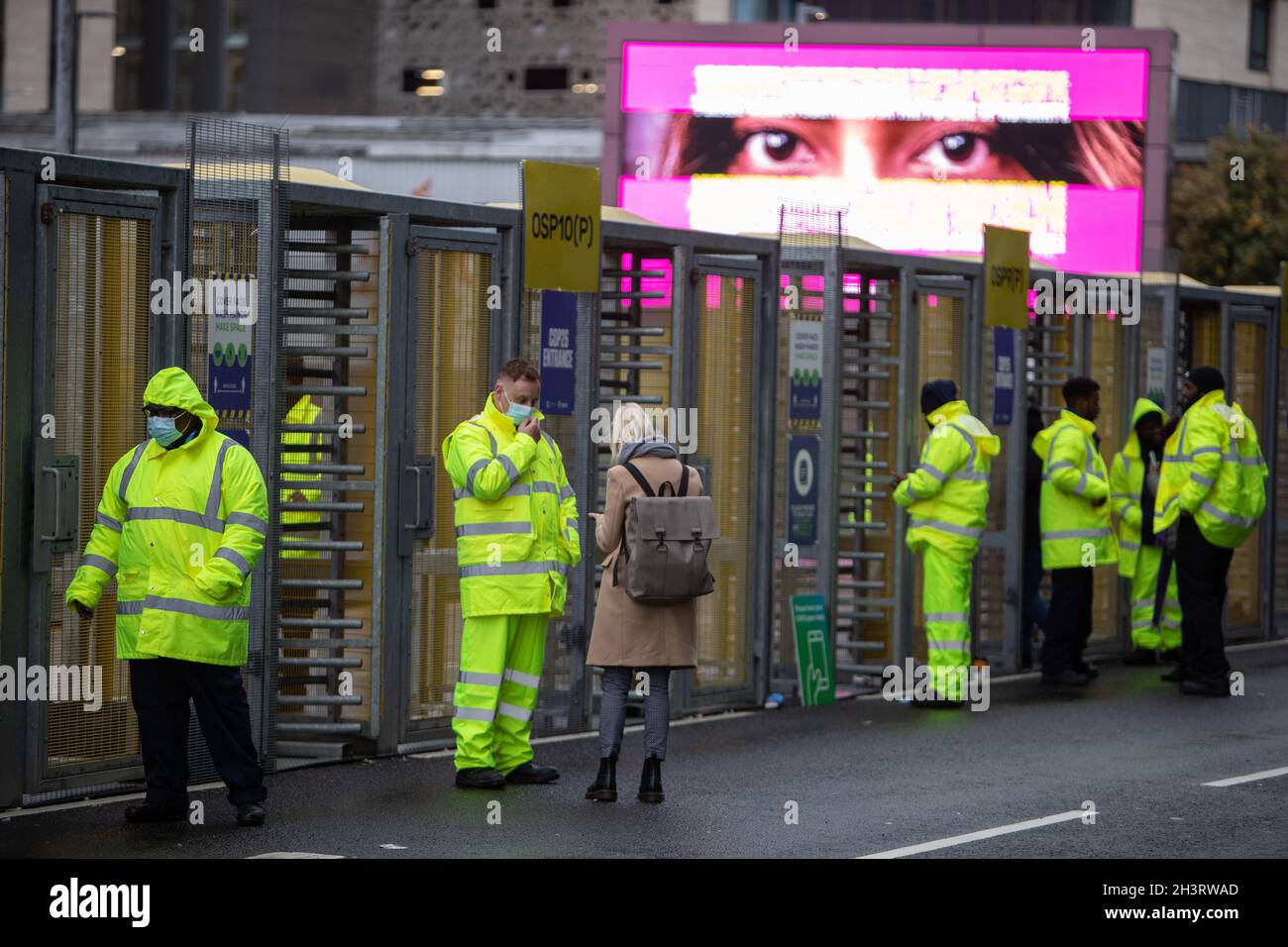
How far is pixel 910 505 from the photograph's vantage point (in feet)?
46.3

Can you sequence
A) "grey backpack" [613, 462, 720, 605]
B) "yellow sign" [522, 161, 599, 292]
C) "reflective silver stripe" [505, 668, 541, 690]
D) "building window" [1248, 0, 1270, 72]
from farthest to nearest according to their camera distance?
"building window" [1248, 0, 1270, 72], "yellow sign" [522, 161, 599, 292], "reflective silver stripe" [505, 668, 541, 690], "grey backpack" [613, 462, 720, 605]

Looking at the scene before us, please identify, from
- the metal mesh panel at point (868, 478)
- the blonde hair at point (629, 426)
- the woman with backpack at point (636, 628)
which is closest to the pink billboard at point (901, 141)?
the metal mesh panel at point (868, 478)

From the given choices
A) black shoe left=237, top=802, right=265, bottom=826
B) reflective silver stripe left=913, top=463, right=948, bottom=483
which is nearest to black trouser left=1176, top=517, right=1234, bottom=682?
reflective silver stripe left=913, top=463, right=948, bottom=483

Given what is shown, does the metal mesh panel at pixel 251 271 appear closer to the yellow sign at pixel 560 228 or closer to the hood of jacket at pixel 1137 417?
the yellow sign at pixel 560 228

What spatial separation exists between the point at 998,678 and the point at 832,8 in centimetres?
4142

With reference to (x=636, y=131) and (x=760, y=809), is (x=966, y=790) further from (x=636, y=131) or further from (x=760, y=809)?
(x=636, y=131)

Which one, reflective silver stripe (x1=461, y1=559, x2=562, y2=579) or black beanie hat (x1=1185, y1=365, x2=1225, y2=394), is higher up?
black beanie hat (x1=1185, y1=365, x2=1225, y2=394)

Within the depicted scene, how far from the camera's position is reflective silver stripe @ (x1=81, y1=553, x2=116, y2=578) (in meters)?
9.44

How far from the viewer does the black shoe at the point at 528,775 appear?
10781 mm

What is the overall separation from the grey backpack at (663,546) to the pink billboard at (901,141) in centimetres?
1559

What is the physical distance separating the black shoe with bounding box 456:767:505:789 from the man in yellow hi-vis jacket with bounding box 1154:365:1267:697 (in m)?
5.63

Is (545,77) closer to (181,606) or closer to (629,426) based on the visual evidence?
(629,426)

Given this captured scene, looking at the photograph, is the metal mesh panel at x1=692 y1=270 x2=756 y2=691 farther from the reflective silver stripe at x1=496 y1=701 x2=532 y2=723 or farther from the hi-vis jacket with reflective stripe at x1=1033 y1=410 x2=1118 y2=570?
the reflective silver stripe at x1=496 y1=701 x2=532 y2=723

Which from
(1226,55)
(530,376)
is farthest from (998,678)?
(1226,55)
